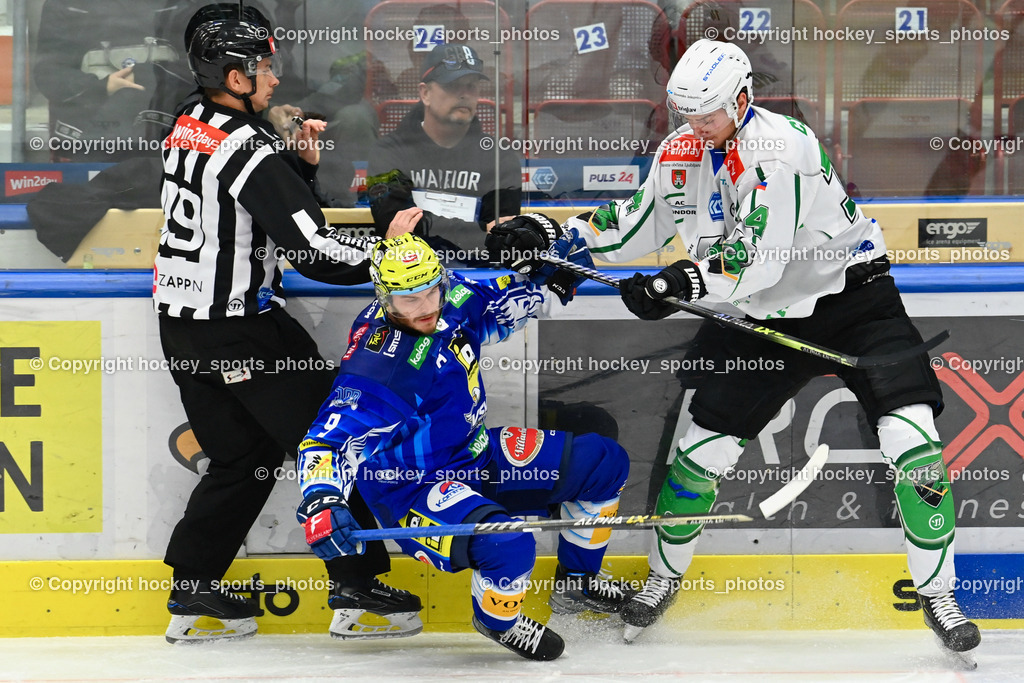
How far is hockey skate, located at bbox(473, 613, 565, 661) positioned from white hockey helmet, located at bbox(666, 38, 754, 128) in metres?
1.43

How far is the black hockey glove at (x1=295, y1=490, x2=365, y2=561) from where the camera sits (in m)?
2.84

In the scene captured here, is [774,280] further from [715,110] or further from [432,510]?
[432,510]

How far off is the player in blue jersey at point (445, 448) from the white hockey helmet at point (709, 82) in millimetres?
547

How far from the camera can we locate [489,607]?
310cm

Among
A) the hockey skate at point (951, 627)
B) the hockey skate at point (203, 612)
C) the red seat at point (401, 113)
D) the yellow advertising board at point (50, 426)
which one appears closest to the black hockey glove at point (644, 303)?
the red seat at point (401, 113)

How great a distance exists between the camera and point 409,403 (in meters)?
3.09


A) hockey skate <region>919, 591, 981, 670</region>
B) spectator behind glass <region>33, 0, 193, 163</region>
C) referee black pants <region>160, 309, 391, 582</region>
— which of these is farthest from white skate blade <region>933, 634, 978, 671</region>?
spectator behind glass <region>33, 0, 193, 163</region>

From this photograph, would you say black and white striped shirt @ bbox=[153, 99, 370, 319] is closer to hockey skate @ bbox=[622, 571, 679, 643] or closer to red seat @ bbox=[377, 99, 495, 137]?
red seat @ bbox=[377, 99, 495, 137]

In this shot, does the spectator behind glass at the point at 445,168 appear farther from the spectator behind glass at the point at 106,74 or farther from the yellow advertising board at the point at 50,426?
the yellow advertising board at the point at 50,426

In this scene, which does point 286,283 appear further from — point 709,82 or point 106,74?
point 709,82

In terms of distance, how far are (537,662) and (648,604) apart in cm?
39

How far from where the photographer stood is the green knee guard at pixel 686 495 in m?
3.35

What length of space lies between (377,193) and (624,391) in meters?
0.96

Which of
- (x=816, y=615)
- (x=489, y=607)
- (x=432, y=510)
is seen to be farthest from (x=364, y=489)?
(x=816, y=615)
